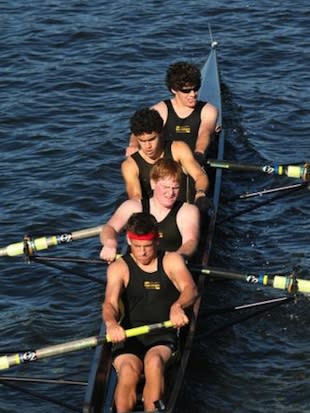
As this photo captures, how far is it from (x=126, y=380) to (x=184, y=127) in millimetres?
5218

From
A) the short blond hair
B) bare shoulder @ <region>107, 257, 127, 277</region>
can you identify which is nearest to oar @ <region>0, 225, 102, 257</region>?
the short blond hair

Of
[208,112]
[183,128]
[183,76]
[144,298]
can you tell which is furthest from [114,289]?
[208,112]

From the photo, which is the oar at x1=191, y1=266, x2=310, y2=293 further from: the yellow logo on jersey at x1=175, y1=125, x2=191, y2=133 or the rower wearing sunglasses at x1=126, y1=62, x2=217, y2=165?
the yellow logo on jersey at x1=175, y1=125, x2=191, y2=133

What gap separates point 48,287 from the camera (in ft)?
43.4

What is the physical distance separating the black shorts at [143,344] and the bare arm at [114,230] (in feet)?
3.43

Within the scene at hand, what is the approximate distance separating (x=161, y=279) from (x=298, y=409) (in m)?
2.15

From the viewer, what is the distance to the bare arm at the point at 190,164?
479 inches

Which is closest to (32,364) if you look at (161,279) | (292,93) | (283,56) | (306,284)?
(161,279)

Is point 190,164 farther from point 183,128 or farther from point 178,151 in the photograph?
point 183,128

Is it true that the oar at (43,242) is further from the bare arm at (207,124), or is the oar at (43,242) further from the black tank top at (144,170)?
the bare arm at (207,124)

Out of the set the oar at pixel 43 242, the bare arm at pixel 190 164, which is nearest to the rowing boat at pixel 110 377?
the bare arm at pixel 190 164

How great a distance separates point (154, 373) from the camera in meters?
9.30

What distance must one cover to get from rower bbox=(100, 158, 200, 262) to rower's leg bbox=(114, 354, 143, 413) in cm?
132

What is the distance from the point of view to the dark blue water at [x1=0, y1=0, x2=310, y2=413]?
1146 cm
